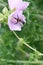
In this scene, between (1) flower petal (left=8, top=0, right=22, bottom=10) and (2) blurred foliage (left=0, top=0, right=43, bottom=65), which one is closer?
(1) flower petal (left=8, top=0, right=22, bottom=10)

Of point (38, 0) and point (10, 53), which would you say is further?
point (38, 0)

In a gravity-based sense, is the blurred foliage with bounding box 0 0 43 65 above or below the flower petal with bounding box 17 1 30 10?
below

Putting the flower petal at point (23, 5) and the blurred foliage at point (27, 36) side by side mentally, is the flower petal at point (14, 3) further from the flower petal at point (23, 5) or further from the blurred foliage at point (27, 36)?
the blurred foliage at point (27, 36)

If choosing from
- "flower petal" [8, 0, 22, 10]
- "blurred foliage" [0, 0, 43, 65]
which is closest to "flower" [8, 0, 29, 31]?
"flower petal" [8, 0, 22, 10]

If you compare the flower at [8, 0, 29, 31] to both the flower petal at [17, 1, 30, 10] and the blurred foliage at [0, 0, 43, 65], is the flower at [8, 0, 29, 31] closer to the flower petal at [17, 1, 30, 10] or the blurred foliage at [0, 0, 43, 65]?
the flower petal at [17, 1, 30, 10]

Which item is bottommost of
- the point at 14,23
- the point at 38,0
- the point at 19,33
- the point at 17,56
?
the point at 17,56

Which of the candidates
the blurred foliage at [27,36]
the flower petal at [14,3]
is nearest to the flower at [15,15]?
the flower petal at [14,3]

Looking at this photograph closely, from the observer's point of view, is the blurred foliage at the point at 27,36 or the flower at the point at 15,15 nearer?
the flower at the point at 15,15

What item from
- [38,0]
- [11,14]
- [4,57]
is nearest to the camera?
[11,14]

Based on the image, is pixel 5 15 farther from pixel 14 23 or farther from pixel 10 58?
pixel 10 58

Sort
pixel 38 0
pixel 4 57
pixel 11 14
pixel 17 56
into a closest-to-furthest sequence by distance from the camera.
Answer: pixel 11 14 → pixel 4 57 → pixel 17 56 → pixel 38 0

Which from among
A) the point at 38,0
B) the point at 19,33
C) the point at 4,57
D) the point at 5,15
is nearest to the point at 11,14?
the point at 5,15
